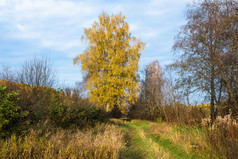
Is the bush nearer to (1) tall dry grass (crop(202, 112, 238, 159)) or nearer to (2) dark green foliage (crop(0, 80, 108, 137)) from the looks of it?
(2) dark green foliage (crop(0, 80, 108, 137))

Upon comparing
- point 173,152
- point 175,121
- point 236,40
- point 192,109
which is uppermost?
point 236,40

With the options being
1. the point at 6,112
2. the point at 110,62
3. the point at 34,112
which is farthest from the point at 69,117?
the point at 110,62

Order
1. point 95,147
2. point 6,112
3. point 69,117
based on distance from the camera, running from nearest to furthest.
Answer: point 95,147
point 6,112
point 69,117

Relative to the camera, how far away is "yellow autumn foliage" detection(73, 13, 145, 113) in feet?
61.3

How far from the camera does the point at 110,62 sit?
63.9ft

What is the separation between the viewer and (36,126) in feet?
22.8

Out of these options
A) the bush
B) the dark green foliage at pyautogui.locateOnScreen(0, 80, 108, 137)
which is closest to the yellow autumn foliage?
the dark green foliage at pyautogui.locateOnScreen(0, 80, 108, 137)

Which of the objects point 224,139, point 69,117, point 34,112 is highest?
point 34,112

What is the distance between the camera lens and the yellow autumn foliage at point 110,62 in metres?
18.7

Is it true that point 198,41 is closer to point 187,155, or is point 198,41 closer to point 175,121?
point 175,121

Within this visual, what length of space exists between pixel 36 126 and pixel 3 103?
1668mm

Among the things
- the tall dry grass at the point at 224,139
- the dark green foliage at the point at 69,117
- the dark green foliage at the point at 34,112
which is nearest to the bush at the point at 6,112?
the dark green foliage at the point at 34,112

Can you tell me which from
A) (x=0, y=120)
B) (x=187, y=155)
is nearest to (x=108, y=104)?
(x=187, y=155)

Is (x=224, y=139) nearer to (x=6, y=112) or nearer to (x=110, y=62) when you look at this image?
(x=6, y=112)
